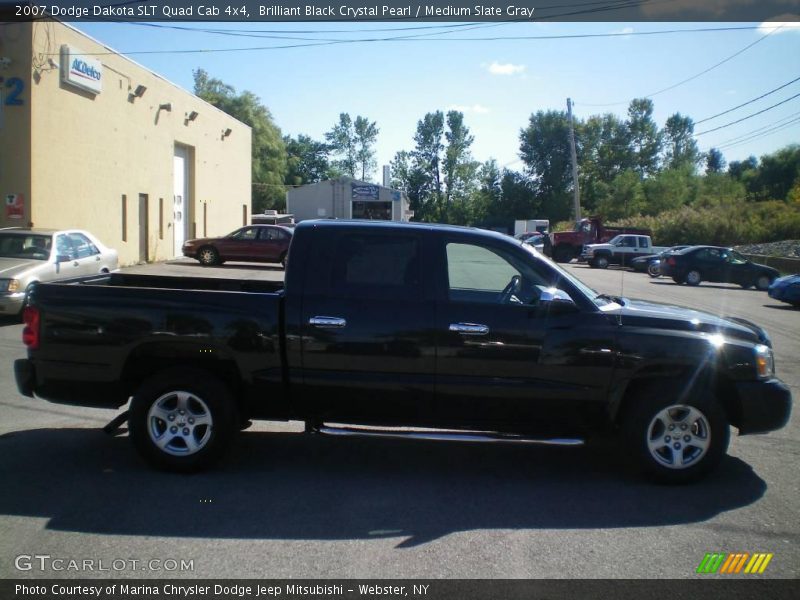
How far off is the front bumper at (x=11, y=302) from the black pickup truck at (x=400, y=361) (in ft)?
24.5

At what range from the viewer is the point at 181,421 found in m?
5.55

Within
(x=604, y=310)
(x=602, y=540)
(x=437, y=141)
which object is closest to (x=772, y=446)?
(x=604, y=310)

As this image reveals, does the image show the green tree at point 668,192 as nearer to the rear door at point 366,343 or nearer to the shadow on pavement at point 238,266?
the shadow on pavement at point 238,266

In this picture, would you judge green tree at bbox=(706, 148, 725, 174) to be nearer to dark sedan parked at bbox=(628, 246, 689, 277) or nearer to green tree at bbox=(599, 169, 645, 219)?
green tree at bbox=(599, 169, 645, 219)

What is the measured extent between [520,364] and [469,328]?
18.2 inches

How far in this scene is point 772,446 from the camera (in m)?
6.59

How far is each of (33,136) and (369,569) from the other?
19.0 metres

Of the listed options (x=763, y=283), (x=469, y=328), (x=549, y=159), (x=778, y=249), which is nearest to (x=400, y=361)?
(x=469, y=328)

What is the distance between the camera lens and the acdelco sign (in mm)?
20578

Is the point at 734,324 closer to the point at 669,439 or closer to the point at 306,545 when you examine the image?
the point at 669,439

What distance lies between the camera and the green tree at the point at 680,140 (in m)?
104

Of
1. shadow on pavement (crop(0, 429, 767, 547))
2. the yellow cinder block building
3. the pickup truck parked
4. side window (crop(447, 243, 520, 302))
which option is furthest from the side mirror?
the pickup truck parked

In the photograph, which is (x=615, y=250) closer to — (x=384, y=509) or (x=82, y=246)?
(x=82, y=246)

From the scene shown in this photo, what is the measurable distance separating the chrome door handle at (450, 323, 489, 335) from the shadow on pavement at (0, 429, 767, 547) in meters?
1.16
